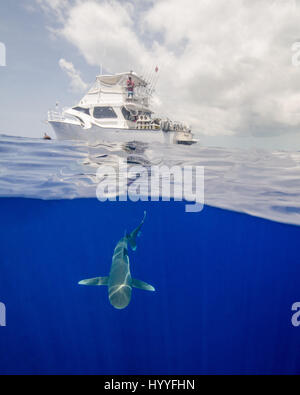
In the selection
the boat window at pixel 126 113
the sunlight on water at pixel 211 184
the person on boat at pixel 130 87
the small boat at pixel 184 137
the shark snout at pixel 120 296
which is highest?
the person on boat at pixel 130 87

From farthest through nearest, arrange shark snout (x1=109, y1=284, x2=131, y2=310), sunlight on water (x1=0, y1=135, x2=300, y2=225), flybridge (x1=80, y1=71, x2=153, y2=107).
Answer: flybridge (x1=80, y1=71, x2=153, y2=107) → sunlight on water (x1=0, y1=135, x2=300, y2=225) → shark snout (x1=109, y1=284, x2=131, y2=310)

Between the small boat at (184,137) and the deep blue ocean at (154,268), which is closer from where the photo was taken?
the deep blue ocean at (154,268)

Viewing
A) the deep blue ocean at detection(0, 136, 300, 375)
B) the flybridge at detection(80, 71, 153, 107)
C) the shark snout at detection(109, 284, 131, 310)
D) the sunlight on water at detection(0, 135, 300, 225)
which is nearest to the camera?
the shark snout at detection(109, 284, 131, 310)

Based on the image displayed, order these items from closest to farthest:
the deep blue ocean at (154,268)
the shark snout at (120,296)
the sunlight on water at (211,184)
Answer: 1. the shark snout at (120,296)
2. the deep blue ocean at (154,268)
3. the sunlight on water at (211,184)

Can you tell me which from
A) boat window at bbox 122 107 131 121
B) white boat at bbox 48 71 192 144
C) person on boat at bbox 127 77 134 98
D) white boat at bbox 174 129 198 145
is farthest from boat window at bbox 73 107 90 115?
white boat at bbox 174 129 198 145

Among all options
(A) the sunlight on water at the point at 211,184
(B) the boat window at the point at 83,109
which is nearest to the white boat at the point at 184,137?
(B) the boat window at the point at 83,109

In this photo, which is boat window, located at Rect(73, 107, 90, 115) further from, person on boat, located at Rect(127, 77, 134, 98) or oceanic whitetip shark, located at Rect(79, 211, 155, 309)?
oceanic whitetip shark, located at Rect(79, 211, 155, 309)

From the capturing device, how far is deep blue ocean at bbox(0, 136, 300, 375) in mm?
8414

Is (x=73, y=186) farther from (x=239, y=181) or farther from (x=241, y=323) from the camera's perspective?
(x=241, y=323)

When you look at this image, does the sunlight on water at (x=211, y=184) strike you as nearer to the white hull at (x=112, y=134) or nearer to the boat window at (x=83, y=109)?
the white hull at (x=112, y=134)

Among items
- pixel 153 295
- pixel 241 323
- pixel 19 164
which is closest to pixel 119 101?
pixel 19 164

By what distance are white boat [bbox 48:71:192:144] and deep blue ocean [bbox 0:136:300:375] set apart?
562 inches

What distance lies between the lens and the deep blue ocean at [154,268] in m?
8.41

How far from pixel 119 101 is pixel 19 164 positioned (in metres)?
19.9
